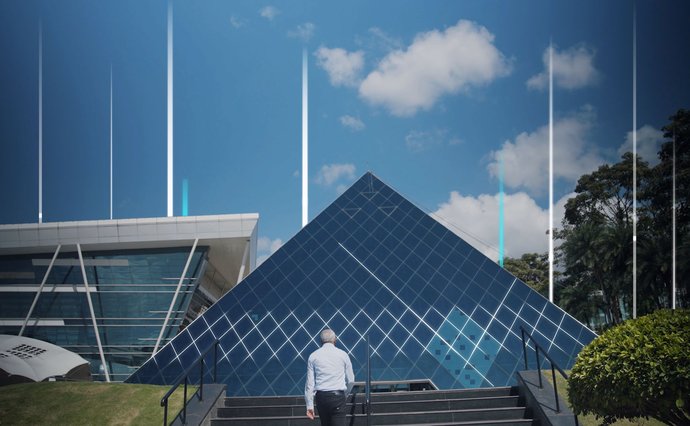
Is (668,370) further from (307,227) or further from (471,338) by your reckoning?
(307,227)

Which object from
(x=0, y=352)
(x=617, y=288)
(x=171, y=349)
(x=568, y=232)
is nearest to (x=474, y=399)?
(x=171, y=349)

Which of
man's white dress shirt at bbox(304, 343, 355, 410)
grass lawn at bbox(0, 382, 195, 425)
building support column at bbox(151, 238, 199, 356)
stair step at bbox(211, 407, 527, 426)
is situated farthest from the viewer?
building support column at bbox(151, 238, 199, 356)

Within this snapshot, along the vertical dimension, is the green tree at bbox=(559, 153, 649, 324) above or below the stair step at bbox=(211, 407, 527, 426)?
above

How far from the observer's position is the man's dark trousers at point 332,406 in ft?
20.9

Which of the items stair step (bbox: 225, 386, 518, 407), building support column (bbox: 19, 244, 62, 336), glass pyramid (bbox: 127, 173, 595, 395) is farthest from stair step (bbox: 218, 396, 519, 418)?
building support column (bbox: 19, 244, 62, 336)

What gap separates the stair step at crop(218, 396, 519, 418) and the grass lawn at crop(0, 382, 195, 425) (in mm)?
1078

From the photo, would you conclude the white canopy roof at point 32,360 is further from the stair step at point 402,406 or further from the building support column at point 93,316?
the stair step at point 402,406

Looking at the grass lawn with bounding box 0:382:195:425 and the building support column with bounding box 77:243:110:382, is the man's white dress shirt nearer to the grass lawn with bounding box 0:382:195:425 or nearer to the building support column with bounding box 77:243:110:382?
the grass lawn with bounding box 0:382:195:425

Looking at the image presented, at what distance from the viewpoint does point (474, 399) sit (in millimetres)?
8992

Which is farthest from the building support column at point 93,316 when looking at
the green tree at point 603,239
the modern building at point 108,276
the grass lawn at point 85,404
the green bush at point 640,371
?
the green tree at point 603,239

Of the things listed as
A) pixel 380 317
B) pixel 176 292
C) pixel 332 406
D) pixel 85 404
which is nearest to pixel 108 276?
pixel 176 292

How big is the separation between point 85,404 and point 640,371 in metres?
7.76

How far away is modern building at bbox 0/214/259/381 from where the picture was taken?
65.5 feet

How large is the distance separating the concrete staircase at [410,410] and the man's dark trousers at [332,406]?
7.03 ft
